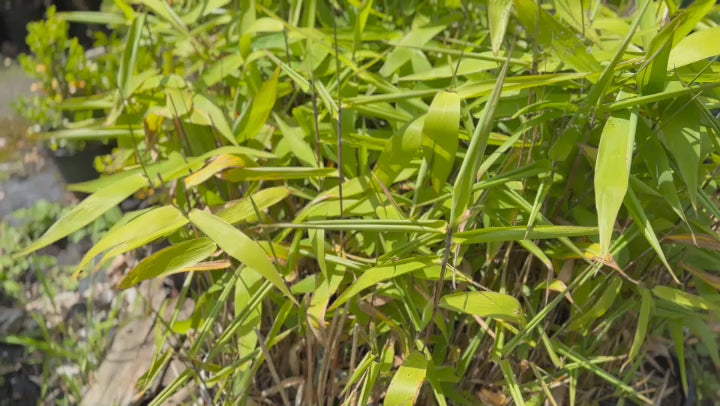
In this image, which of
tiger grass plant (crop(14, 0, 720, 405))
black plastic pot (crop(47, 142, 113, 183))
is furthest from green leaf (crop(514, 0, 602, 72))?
black plastic pot (crop(47, 142, 113, 183))

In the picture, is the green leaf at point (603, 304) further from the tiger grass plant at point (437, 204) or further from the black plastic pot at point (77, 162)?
the black plastic pot at point (77, 162)

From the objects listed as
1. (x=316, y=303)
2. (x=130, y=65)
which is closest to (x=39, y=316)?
(x=130, y=65)

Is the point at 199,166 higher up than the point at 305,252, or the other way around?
the point at 199,166

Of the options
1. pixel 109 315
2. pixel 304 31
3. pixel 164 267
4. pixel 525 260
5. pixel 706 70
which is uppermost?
pixel 304 31

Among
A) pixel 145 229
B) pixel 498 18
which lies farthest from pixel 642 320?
pixel 145 229

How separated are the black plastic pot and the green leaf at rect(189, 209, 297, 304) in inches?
58.6

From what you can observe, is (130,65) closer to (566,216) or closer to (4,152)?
(566,216)

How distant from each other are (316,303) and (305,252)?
10cm

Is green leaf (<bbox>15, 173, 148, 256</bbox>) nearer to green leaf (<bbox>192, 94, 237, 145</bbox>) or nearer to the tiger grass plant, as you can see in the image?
the tiger grass plant

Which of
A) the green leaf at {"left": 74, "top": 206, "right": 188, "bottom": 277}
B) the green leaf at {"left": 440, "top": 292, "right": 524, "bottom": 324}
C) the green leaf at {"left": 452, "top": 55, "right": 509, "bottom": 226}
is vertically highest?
the green leaf at {"left": 452, "top": 55, "right": 509, "bottom": 226}

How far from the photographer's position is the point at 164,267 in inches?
30.0

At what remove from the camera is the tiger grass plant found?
75 cm

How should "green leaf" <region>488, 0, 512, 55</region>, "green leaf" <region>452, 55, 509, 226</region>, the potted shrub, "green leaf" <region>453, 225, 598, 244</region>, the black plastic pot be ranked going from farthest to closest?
the black plastic pot
the potted shrub
"green leaf" <region>488, 0, 512, 55</region>
"green leaf" <region>453, 225, 598, 244</region>
"green leaf" <region>452, 55, 509, 226</region>

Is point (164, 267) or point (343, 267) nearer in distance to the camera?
point (164, 267)
